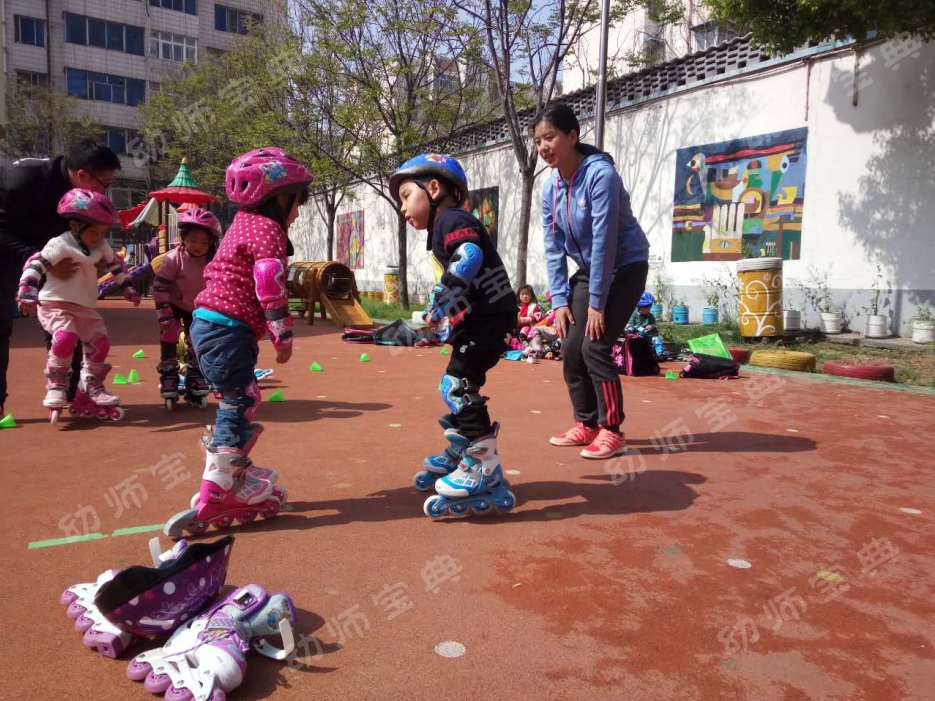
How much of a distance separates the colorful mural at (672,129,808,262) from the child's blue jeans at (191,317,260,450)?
10.7m

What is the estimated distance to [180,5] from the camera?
134 feet

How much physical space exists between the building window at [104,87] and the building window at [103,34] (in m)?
1.56

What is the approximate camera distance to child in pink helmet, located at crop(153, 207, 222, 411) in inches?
227

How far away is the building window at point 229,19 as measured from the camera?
Result: 1655 inches

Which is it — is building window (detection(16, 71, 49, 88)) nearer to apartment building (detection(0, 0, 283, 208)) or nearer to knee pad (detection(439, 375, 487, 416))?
apartment building (detection(0, 0, 283, 208))

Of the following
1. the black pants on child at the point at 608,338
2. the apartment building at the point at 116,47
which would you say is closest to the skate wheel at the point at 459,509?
the black pants on child at the point at 608,338

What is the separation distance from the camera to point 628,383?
306 inches

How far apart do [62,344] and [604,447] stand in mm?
4100

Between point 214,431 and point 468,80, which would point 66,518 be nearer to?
point 214,431

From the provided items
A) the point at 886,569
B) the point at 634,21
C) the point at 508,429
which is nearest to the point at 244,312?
the point at 508,429

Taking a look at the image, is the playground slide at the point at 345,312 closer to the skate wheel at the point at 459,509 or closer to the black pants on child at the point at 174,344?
the black pants on child at the point at 174,344

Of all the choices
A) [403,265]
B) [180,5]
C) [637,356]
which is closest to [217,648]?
[637,356]

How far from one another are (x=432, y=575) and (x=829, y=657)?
53.3 inches

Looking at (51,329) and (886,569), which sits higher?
(51,329)
